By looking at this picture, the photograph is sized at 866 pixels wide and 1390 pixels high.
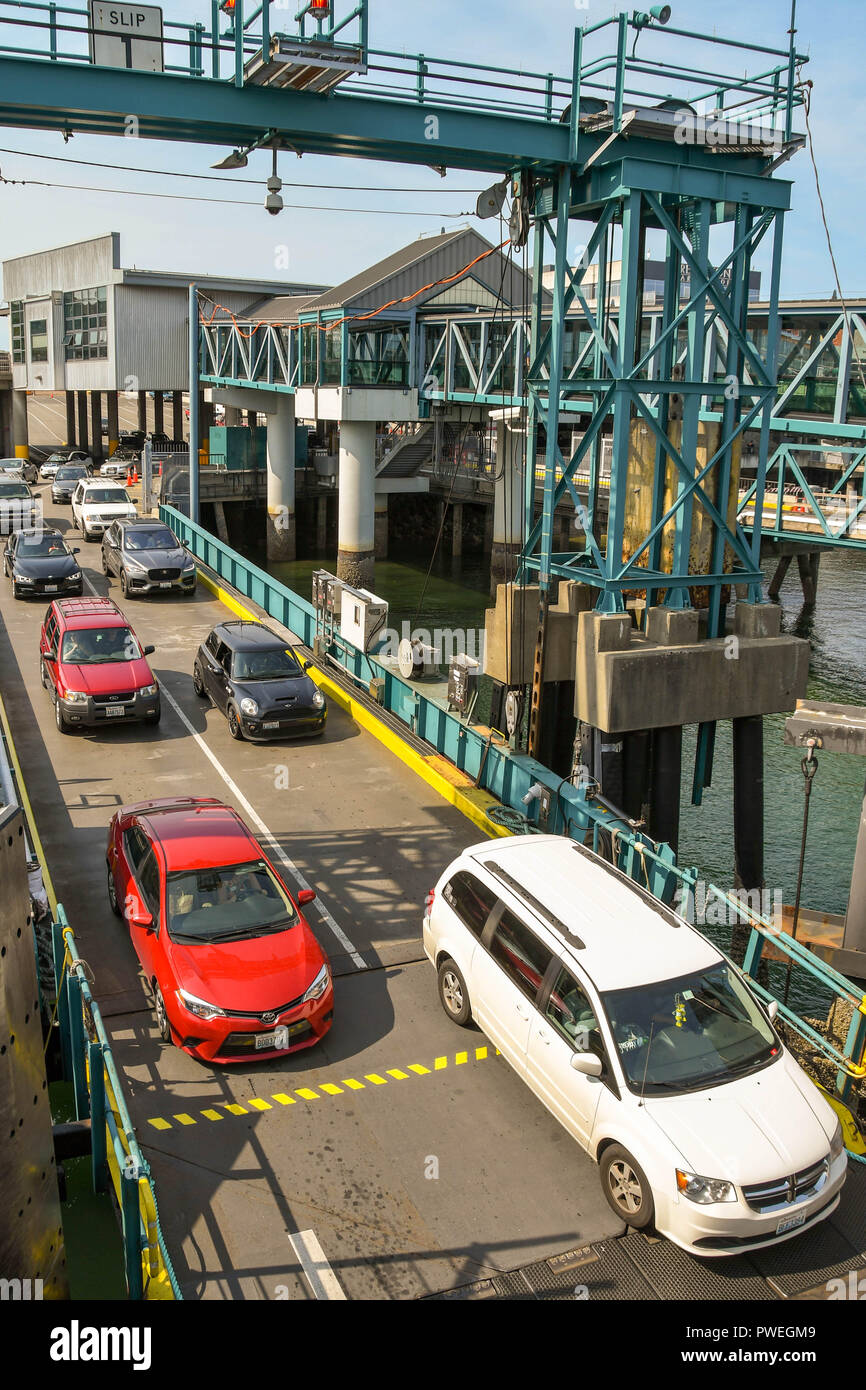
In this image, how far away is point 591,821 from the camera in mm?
12273

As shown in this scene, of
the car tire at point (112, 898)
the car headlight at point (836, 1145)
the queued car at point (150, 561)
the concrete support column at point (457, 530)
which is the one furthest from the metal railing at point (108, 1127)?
the concrete support column at point (457, 530)

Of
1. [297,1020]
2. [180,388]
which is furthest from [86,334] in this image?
[297,1020]

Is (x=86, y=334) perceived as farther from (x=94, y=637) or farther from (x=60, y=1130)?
(x=60, y=1130)

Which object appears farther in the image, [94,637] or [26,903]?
[94,637]

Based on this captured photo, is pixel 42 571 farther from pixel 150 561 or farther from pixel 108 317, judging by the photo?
pixel 108 317

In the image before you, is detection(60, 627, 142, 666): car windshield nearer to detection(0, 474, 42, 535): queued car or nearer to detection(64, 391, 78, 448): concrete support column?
detection(0, 474, 42, 535): queued car

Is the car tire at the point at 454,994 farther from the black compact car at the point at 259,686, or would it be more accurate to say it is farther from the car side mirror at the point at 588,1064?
the black compact car at the point at 259,686


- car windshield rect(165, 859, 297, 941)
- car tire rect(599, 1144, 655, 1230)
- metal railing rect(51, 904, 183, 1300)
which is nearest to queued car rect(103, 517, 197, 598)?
car windshield rect(165, 859, 297, 941)

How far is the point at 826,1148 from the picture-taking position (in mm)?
7227

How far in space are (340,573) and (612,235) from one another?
26.2 meters

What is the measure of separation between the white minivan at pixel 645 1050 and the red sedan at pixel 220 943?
4.54 feet

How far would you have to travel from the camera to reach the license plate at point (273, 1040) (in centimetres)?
894

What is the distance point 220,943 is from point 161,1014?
740 mm

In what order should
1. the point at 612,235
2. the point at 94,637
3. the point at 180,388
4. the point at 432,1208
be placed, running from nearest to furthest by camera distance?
1. the point at 432,1208
2. the point at 612,235
3. the point at 94,637
4. the point at 180,388
